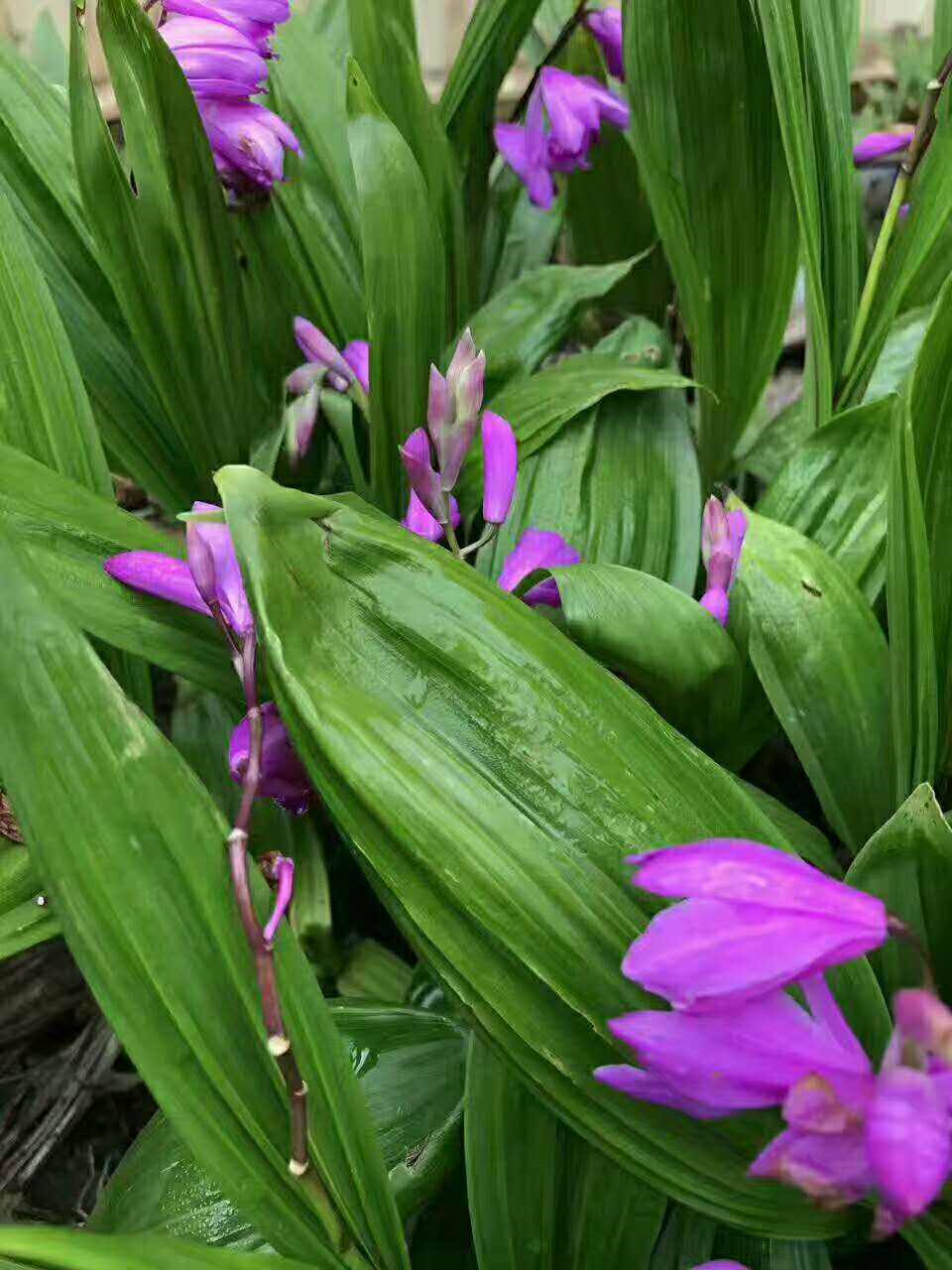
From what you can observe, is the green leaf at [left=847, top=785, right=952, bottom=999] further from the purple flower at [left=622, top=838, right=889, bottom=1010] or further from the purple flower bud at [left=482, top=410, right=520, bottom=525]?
the purple flower bud at [left=482, top=410, right=520, bottom=525]

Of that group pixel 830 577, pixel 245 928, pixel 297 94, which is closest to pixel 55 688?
pixel 245 928

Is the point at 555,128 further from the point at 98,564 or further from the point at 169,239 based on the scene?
the point at 98,564

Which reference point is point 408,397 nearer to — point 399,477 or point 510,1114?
point 399,477

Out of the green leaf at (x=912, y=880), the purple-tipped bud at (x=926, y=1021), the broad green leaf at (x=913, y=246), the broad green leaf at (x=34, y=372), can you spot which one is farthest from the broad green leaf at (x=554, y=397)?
the purple-tipped bud at (x=926, y=1021)

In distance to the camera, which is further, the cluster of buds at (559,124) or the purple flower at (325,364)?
the cluster of buds at (559,124)

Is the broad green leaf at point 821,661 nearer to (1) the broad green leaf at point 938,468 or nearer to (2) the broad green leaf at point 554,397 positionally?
(1) the broad green leaf at point 938,468
